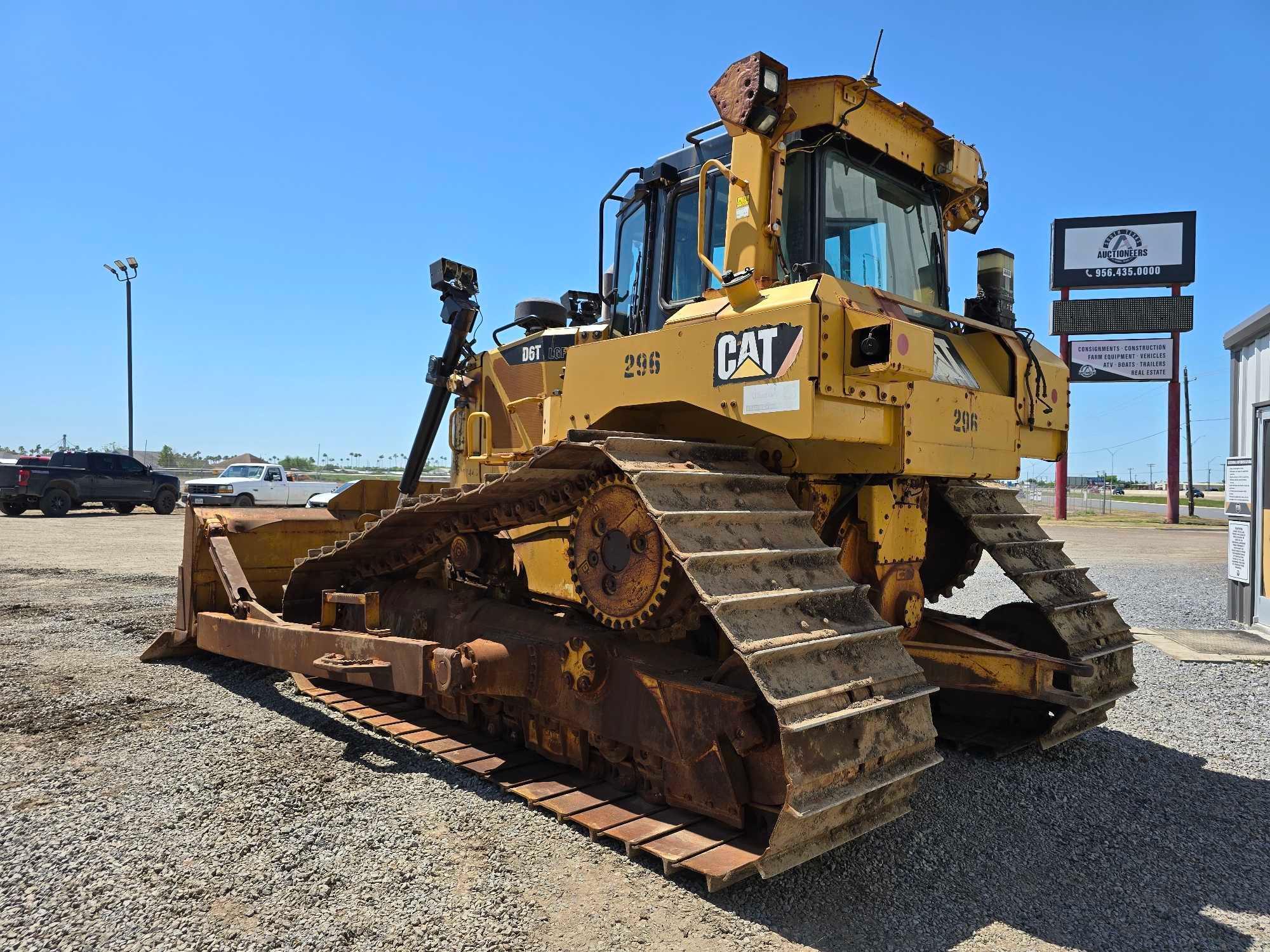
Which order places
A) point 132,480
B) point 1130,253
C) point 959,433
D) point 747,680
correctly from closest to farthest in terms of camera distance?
point 747,680
point 959,433
point 132,480
point 1130,253

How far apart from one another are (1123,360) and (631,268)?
1238 inches

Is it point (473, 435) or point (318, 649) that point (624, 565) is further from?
point (473, 435)

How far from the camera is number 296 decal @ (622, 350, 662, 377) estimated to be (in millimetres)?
4375

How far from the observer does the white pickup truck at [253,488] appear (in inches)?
1073

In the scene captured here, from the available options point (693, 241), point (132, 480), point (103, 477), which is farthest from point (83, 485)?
point (693, 241)

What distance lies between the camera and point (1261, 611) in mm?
9562

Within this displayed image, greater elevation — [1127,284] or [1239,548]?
[1127,284]

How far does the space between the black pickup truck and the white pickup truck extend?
89 centimetres

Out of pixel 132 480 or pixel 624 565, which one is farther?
pixel 132 480

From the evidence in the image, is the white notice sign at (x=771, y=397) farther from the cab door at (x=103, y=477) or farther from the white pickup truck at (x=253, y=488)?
the cab door at (x=103, y=477)

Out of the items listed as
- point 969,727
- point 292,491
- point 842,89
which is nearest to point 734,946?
point 969,727

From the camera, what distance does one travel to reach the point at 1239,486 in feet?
33.2

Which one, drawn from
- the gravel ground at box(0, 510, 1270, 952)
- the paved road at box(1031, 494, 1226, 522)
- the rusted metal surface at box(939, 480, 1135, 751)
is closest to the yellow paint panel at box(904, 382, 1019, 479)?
the rusted metal surface at box(939, 480, 1135, 751)

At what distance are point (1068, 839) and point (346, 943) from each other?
3.11 metres
